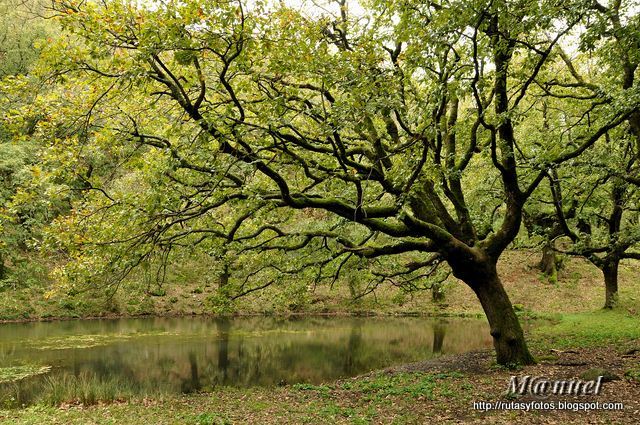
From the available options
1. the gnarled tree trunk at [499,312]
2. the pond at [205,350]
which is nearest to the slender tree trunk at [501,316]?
the gnarled tree trunk at [499,312]

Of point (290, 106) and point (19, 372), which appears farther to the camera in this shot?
point (19, 372)

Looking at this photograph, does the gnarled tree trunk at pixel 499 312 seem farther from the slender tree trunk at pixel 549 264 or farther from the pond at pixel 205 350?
the slender tree trunk at pixel 549 264

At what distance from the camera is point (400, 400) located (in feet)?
31.1

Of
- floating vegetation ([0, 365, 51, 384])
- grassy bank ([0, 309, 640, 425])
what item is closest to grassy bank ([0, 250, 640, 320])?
floating vegetation ([0, 365, 51, 384])

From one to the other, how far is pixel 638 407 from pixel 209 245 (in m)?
9.29

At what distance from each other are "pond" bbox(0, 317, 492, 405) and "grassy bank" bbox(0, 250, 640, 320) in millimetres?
2224

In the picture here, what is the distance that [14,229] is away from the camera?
28.2 m

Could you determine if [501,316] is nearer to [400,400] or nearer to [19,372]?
[400,400]

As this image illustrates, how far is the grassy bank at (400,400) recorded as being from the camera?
25.6 feet

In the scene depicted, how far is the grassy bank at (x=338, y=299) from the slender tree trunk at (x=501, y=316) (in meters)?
15.6

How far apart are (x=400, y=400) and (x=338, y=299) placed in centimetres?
2490

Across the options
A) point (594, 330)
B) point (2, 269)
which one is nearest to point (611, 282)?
point (594, 330)

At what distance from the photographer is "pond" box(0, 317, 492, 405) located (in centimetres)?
1435

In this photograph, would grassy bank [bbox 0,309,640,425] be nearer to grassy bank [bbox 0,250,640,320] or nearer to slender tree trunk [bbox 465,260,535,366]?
slender tree trunk [bbox 465,260,535,366]
